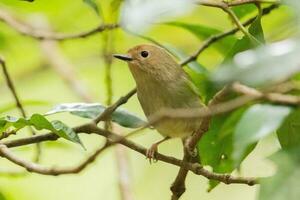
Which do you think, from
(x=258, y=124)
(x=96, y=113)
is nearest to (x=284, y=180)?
(x=258, y=124)

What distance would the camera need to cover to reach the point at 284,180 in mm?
1291

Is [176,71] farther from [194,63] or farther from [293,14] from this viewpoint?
[293,14]

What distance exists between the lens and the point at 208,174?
194 centimetres

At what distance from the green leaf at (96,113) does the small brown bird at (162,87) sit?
0.94 feet

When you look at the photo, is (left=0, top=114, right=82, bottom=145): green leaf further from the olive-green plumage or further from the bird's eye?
the bird's eye

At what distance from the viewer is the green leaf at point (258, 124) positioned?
1258 mm

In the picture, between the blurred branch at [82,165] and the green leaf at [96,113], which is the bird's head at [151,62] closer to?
the green leaf at [96,113]

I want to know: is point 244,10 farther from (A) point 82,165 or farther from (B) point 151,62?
(A) point 82,165

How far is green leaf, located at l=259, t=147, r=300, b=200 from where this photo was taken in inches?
49.8

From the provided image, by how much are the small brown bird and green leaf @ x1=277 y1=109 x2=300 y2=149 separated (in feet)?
3.19

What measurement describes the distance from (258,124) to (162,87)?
1.73 metres

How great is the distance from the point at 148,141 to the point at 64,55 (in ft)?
3.05

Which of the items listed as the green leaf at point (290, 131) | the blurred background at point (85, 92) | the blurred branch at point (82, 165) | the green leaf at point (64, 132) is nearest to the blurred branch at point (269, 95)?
the green leaf at point (290, 131)

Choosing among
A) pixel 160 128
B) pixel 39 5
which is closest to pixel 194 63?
pixel 160 128
